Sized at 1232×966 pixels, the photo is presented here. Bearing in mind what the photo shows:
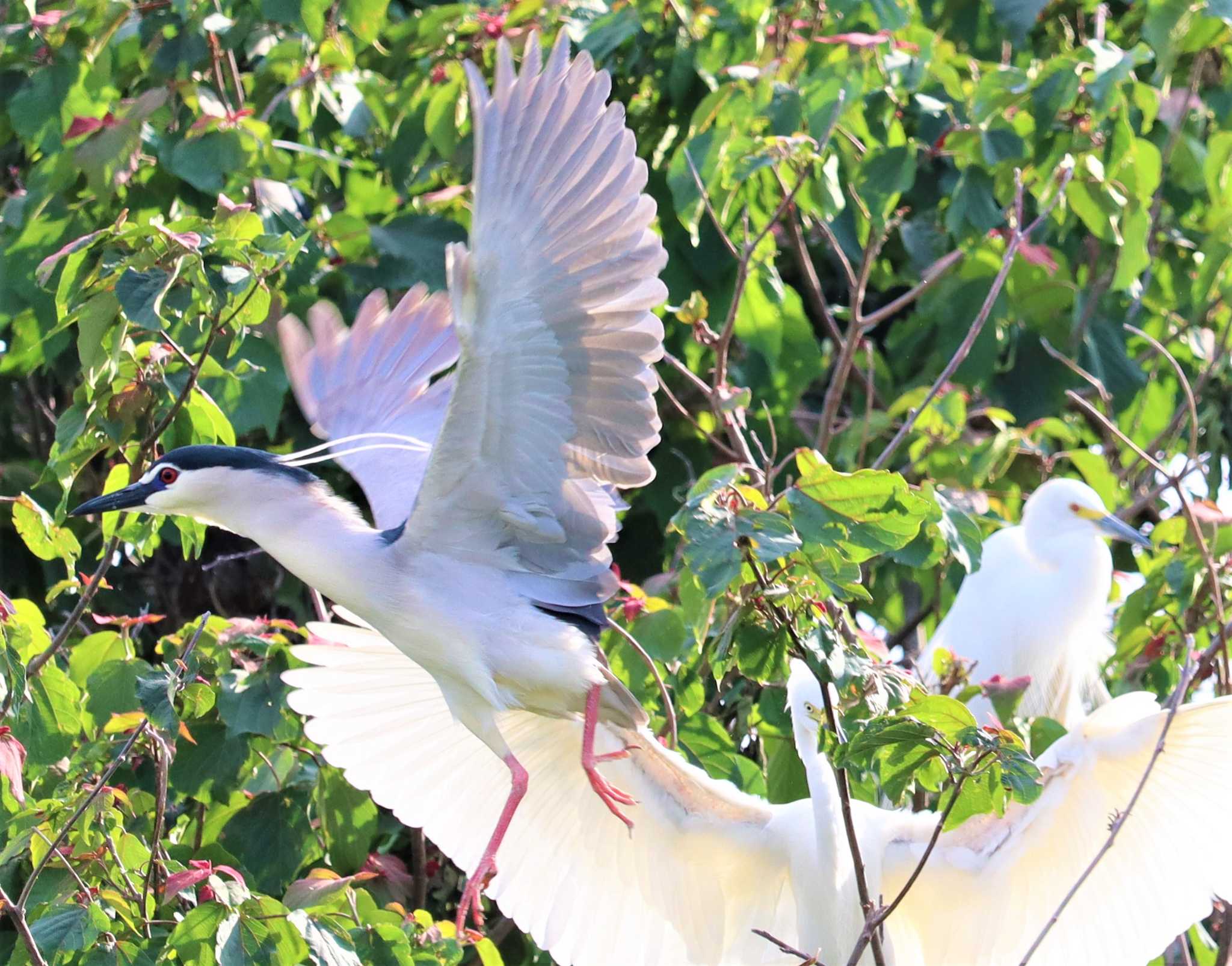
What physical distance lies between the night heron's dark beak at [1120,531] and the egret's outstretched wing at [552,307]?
2.05 meters

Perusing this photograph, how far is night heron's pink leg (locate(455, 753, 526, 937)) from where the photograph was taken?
258 centimetres

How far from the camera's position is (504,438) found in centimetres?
243

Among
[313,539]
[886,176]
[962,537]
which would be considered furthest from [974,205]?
[313,539]

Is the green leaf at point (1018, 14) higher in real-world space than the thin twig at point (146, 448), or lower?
higher

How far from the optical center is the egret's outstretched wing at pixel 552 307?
2213 mm

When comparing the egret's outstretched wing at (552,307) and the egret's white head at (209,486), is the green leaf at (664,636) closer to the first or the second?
the egret's outstretched wing at (552,307)

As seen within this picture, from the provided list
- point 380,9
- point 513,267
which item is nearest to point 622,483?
point 513,267

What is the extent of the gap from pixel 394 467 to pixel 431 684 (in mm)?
440

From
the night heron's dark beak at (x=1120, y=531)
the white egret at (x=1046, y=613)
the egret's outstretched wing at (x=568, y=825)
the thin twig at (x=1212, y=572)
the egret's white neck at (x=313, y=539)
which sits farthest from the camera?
the white egret at (x=1046, y=613)

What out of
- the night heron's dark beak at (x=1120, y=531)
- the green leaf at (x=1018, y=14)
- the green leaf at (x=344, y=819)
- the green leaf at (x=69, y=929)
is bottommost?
the green leaf at (x=344, y=819)

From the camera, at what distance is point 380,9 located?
3570 millimetres

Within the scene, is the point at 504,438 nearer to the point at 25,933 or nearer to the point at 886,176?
the point at 25,933

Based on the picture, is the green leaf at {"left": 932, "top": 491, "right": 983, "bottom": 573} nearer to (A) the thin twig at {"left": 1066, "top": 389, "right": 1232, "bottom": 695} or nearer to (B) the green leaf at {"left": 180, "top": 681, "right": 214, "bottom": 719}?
(A) the thin twig at {"left": 1066, "top": 389, "right": 1232, "bottom": 695}

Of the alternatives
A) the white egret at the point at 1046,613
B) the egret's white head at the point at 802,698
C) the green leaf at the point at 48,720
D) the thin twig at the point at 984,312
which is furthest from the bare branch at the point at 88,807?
the white egret at the point at 1046,613
